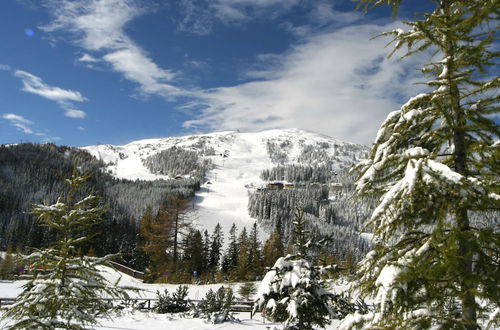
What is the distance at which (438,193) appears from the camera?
13.4ft

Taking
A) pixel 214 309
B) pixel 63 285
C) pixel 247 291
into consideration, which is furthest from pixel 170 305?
pixel 63 285

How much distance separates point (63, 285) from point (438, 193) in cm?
826

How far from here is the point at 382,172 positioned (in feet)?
16.2

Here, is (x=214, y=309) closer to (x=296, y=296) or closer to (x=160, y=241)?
(x=296, y=296)

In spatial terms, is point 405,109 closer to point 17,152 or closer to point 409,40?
Result: point 409,40

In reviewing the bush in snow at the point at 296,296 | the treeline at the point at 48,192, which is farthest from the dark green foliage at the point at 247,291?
the treeline at the point at 48,192

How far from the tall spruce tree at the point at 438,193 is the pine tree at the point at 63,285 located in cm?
631

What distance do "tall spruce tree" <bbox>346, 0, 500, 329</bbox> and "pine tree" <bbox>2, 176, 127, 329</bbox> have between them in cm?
→ 631

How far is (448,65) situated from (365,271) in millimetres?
3320

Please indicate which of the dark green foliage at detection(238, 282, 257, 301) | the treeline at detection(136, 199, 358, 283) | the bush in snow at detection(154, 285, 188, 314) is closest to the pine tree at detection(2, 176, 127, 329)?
the treeline at detection(136, 199, 358, 283)

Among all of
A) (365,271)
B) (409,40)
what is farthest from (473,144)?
(365,271)

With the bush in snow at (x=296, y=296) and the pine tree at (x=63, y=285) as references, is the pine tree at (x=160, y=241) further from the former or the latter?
the pine tree at (x=63, y=285)

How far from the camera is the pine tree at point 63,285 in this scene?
7.46 meters

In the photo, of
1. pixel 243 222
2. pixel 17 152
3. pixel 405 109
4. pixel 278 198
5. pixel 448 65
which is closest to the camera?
pixel 448 65
